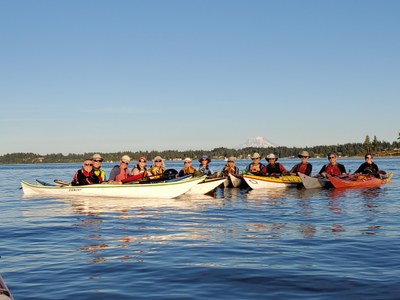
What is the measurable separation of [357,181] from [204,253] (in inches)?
799

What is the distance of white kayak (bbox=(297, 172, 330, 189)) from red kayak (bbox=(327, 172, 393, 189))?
2.67 feet

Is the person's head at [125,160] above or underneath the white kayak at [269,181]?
above

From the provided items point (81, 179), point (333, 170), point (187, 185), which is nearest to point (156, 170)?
point (187, 185)

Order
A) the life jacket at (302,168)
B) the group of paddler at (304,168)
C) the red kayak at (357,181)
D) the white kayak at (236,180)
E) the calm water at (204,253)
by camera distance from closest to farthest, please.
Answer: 1. the calm water at (204,253)
2. the red kayak at (357,181)
3. the group of paddler at (304,168)
4. the life jacket at (302,168)
5. the white kayak at (236,180)

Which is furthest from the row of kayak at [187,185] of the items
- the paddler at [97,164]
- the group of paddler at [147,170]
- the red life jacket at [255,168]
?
the paddler at [97,164]

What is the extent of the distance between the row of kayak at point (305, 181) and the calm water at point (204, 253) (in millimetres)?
9027

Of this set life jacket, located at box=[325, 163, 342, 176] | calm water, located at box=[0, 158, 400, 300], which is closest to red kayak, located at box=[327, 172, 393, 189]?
life jacket, located at box=[325, 163, 342, 176]

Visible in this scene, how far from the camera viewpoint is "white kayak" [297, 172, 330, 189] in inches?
1075

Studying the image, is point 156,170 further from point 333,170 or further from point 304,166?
point 333,170

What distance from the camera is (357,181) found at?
91.9ft

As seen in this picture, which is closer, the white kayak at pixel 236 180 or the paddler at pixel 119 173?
the paddler at pixel 119 173

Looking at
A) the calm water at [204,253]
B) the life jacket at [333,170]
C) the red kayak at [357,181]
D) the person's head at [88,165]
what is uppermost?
the person's head at [88,165]

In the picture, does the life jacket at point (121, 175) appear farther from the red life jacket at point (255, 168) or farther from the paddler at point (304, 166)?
the paddler at point (304, 166)

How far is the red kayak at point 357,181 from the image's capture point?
90.0ft
